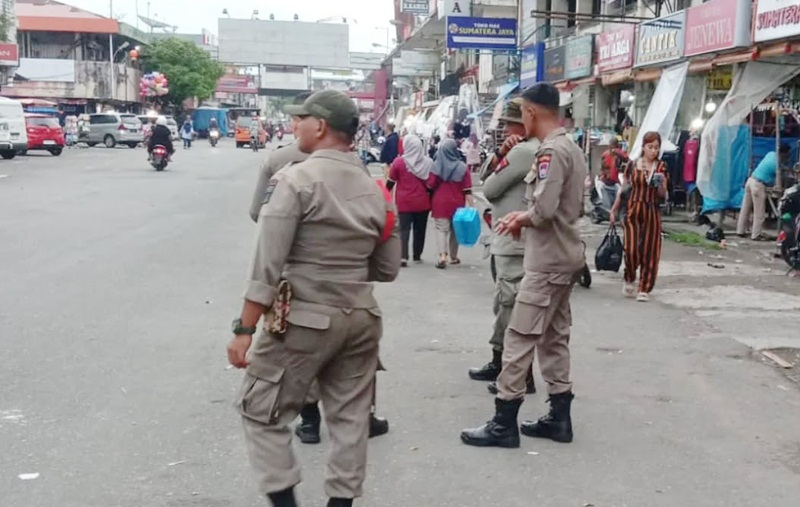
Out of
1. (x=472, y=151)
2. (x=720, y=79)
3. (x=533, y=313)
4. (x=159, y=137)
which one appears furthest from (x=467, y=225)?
(x=159, y=137)

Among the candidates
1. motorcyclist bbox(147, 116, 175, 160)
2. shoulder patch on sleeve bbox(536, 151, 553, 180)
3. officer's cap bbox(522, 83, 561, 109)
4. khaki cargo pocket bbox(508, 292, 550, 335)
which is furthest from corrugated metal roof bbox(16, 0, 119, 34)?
khaki cargo pocket bbox(508, 292, 550, 335)

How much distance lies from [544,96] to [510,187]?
0.98 meters

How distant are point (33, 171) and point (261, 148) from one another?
26.5 m

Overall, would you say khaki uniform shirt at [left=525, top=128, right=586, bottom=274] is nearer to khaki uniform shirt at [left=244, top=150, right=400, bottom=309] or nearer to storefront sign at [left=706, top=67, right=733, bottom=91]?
khaki uniform shirt at [left=244, top=150, right=400, bottom=309]

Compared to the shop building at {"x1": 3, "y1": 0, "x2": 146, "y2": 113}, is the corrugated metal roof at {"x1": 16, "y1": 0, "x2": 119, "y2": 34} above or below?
above

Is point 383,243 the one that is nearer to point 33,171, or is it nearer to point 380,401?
point 380,401

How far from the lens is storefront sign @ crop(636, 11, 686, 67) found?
15.9 metres

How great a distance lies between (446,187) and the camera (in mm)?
11164

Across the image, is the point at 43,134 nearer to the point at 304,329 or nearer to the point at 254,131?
the point at 254,131

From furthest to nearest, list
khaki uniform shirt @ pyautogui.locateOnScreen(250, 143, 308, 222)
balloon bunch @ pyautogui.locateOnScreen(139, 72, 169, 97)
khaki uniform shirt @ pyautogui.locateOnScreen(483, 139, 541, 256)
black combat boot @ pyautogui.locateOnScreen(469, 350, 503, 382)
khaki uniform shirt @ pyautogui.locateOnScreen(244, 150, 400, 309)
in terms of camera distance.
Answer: balloon bunch @ pyautogui.locateOnScreen(139, 72, 169, 97) < black combat boot @ pyautogui.locateOnScreen(469, 350, 503, 382) < khaki uniform shirt @ pyautogui.locateOnScreen(483, 139, 541, 256) < khaki uniform shirt @ pyautogui.locateOnScreen(250, 143, 308, 222) < khaki uniform shirt @ pyautogui.locateOnScreen(244, 150, 400, 309)

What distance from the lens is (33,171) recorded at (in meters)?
27.2

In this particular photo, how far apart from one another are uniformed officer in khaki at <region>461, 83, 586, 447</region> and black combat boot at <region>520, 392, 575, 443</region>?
205mm

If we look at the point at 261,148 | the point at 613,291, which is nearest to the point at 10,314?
the point at 613,291

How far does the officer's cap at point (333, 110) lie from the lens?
3641mm
